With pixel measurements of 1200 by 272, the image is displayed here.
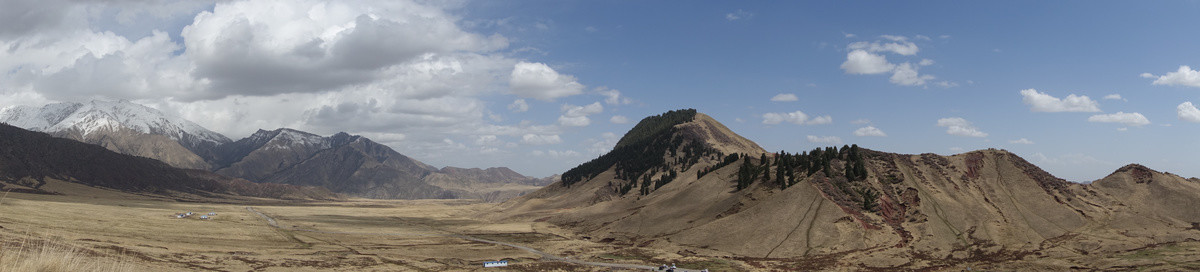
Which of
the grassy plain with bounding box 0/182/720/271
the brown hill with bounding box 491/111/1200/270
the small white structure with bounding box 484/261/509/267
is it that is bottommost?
the small white structure with bounding box 484/261/509/267

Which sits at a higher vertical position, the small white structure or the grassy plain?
the grassy plain

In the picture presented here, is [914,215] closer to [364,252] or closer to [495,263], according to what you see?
[495,263]

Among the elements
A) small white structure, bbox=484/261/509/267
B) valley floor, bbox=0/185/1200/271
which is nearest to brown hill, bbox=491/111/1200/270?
valley floor, bbox=0/185/1200/271

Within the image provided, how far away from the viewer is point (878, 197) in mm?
134125

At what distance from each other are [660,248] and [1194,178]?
13971 centimetres

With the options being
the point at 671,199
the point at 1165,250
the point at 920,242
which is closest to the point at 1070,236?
the point at 1165,250

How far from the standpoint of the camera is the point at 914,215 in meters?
128

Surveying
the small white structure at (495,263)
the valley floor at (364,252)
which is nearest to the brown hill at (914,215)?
the valley floor at (364,252)

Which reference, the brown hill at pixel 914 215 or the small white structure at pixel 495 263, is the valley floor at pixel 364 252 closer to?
the small white structure at pixel 495 263

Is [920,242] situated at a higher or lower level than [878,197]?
lower

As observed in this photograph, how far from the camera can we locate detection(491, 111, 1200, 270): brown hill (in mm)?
110062

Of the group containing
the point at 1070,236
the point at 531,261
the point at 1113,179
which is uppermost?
the point at 1113,179

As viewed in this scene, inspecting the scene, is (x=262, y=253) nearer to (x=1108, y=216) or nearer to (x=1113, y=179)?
(x=1108, y=216)

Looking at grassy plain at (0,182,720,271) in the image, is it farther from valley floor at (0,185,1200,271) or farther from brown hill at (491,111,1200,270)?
brown hill at (491,111,1200,270)
